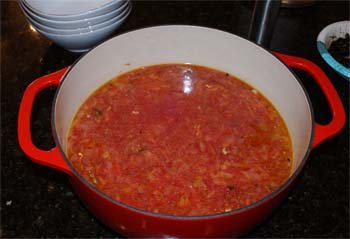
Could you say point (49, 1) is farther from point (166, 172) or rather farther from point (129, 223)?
point (129, 223)

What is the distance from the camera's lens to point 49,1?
1.35 m

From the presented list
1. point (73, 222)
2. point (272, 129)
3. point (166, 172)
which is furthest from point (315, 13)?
point (73, 222)

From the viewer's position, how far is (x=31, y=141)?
0.88 meters

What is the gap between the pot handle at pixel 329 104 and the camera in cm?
90

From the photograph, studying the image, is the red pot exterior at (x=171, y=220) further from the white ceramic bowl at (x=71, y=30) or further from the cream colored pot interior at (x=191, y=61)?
the white ceramic bowl at (x=71, y=30)

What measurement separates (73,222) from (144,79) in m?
0.41

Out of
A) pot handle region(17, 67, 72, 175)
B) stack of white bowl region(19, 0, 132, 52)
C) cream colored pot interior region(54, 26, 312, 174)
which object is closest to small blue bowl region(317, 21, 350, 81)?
cream colored pot interior region(54, 26, 312, 174)

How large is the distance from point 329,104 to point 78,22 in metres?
0.66

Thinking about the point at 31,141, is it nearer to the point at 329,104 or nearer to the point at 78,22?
the point at 78,22

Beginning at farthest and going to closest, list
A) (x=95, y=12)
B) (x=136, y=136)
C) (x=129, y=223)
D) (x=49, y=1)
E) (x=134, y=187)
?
(x=49, y=1)
(x=95, y=12)
(x=136, y=136)
(x=134, y=187)
(x=129, y=223)

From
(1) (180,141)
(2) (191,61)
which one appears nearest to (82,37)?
(2) (191,61)

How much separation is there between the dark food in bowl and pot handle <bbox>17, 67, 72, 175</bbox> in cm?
83

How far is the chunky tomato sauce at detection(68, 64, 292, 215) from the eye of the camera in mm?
957

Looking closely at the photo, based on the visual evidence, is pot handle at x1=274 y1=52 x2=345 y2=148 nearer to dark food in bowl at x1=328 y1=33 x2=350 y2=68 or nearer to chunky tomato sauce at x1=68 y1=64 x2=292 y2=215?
chunky tomato sauce at x1=68 y1=64 x2=292 y2=215
